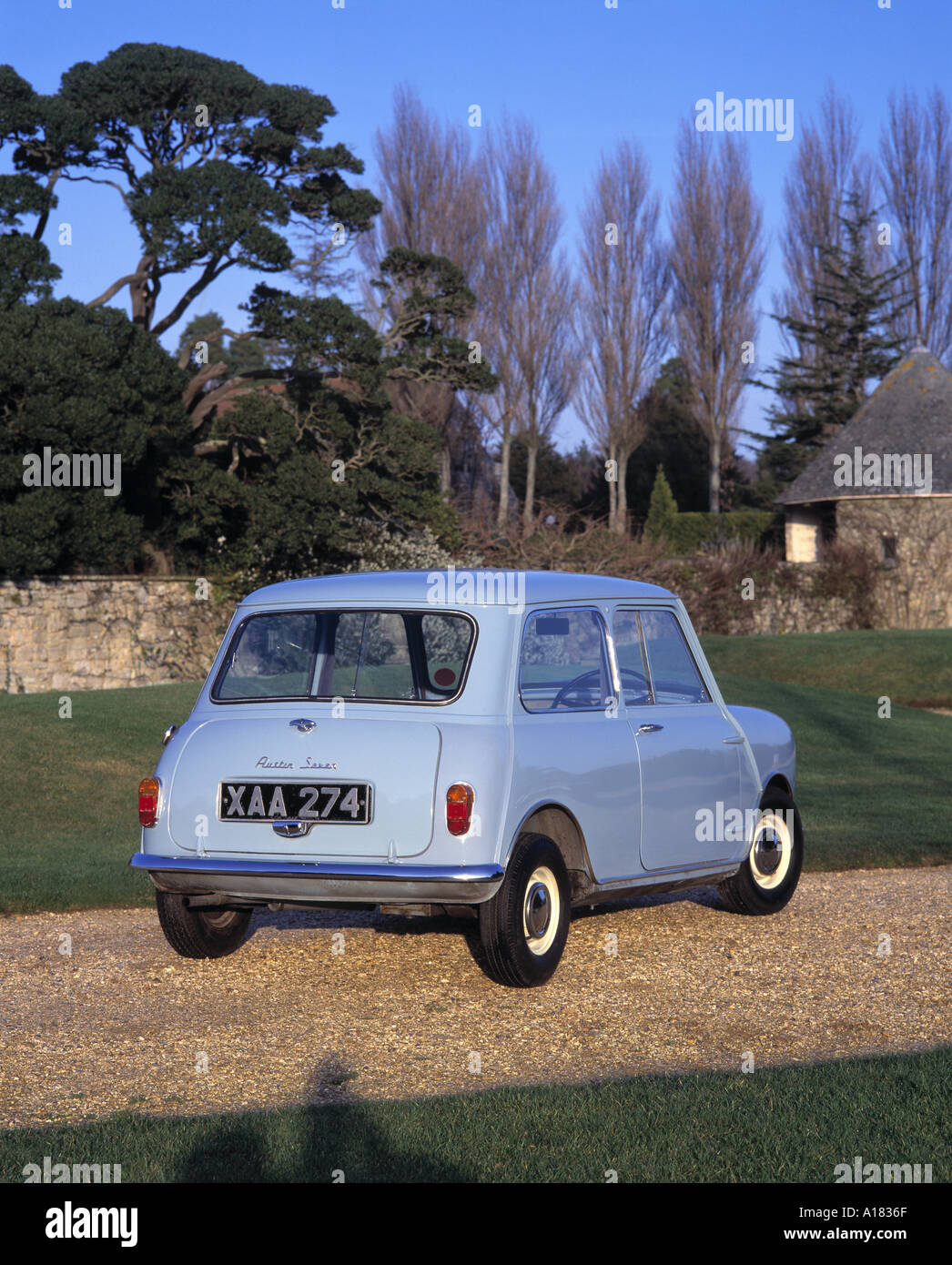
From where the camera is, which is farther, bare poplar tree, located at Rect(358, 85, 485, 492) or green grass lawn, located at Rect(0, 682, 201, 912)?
bare poplar tree, located at Rect(358, 85, 485, 492)

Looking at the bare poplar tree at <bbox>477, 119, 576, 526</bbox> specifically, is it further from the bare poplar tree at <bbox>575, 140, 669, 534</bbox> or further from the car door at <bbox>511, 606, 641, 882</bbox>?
the car door at <bbox>511, 606, 641, 882</bbox>

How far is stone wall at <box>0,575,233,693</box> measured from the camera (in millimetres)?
27188

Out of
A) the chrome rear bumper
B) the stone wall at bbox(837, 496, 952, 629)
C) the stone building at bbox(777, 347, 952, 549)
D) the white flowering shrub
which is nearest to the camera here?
the chrome rear bumper

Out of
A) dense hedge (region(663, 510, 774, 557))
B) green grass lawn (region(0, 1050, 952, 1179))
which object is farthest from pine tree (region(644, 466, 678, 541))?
green grass lawn (region(0, 1050, 952, 1179))

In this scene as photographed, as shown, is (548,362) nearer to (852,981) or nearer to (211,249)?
(211,249)

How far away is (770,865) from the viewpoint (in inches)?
337

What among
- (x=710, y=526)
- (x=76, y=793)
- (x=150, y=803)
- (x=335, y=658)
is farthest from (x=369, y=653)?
(x=710, y=526)

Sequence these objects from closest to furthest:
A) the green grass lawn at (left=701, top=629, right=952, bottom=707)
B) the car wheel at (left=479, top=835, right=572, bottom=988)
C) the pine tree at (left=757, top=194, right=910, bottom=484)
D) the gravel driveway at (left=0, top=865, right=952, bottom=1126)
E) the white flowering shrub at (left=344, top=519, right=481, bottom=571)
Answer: the gravel driveway at (left=0, top=865, right=952, bottom=1126), the car wheel at (left=479, top=835, right=572, bottom=988), the green grass lawn at (left=701, top=629, right=952, bottom=707), the white flowering shrub at (left=344, top=519, right=481, bottom=571), the pine tree at (left=757, top=194, right=910, bottom=484)

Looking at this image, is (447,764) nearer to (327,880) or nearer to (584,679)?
(327,880)

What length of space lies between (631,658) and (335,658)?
5.18ft

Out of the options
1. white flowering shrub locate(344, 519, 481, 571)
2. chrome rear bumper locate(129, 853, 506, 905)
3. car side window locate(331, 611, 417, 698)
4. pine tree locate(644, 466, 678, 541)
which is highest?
pine tree locate(644, 466, 678, 541)

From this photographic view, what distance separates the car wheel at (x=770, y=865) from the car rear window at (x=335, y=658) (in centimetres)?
242

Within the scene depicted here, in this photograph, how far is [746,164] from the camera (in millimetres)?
61812

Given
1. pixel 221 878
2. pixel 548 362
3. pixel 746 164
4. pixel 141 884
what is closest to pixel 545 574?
pixel 221 878
